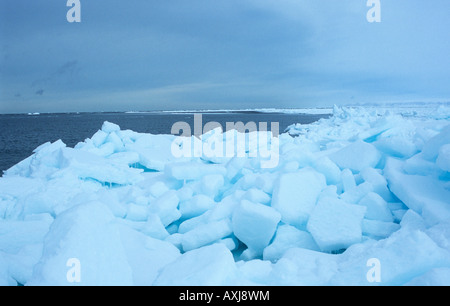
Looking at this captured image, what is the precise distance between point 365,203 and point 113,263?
8.90ft

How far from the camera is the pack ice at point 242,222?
2.22m

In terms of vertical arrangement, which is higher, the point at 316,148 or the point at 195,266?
the point at 316,148

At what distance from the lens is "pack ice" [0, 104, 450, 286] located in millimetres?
2225

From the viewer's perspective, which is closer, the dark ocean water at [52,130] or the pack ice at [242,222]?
the pack ice at [242,222]

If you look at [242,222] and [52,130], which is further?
[52,130]

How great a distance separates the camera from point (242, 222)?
11.4 ft

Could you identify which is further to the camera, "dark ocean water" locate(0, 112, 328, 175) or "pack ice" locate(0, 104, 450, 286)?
"dark ocean water" locate(0, 112, 328, 175)
